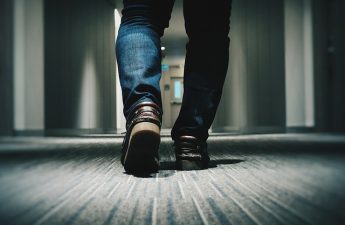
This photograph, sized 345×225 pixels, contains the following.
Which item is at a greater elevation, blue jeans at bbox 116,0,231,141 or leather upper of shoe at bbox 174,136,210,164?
blue jeans at bbox 116,0,231,141

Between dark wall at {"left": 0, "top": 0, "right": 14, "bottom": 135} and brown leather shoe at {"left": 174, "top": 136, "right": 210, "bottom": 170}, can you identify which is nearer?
brown leather shoe at {"left": 174, "top": 136, "right": 210, "bottom": 170}

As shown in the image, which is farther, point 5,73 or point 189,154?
point 5,73

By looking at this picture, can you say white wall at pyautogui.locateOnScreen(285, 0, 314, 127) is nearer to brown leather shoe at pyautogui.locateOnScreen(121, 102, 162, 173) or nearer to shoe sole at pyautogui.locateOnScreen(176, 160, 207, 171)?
shoe sole at pyautogui.locateOnScreen(176, 160, 207, 171)

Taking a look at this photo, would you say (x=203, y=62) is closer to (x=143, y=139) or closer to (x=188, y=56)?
(x=188, y=56)

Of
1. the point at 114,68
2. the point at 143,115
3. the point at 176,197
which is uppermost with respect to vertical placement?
the point at 114,68

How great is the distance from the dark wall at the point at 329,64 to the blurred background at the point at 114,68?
0.01 m

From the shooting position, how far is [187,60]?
117cm

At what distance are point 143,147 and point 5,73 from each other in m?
4.58

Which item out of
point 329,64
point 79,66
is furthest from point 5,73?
point 329,64

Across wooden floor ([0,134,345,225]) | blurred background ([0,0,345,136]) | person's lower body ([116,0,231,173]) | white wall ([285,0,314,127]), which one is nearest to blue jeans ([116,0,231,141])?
person's lower body ([116,0,231,173])

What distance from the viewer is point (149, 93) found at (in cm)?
95

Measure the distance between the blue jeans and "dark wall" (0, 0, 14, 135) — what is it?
165 inches

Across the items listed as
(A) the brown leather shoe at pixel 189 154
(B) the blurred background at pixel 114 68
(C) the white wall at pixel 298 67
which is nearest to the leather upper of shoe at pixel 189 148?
(A) the brown leather shoe at pixel 189 154

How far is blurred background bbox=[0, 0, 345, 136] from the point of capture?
214 inches
